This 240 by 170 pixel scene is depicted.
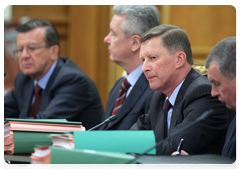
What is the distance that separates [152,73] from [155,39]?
0.57 feet

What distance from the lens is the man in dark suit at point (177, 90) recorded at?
5.58 feet

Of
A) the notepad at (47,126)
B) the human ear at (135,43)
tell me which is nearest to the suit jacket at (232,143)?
the notepad at (47,126)

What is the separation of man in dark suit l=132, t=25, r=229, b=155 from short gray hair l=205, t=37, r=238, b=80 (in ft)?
1.33

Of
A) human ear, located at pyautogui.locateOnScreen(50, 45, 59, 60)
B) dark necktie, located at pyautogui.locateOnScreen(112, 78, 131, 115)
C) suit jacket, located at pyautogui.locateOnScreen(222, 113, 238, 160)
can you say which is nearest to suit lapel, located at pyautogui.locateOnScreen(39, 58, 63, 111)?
human ear, located at pyautogui.locateOnScreen(50, 45, 59, 60)

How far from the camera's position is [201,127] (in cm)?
166

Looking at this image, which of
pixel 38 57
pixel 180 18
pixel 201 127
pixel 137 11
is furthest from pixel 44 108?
pixel 180 18

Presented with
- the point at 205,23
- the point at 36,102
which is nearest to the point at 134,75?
the point at 36,102

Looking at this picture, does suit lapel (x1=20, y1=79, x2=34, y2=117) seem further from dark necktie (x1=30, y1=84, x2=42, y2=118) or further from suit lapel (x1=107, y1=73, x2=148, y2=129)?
suit lapel (x1=107, y1=73, x2=148, y2=129)

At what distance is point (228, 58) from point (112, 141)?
503 mm

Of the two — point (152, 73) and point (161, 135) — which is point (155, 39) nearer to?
point (152, 73)

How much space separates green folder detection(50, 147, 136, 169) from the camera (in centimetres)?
111

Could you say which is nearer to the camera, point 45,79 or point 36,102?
point 36,102

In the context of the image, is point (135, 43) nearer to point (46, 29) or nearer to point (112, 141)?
point (46, 29)

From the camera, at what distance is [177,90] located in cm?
191
